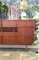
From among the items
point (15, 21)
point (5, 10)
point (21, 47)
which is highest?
point (5, 10)

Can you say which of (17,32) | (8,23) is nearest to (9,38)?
(17,32)

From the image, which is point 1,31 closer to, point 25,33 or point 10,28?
point 10,28

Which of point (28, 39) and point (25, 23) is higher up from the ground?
point (25, 23)

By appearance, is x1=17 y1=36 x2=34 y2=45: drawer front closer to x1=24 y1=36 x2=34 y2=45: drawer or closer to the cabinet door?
x1=24 y1=36 x2=34 y2=45: drawer

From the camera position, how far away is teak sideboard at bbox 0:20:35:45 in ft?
21.5

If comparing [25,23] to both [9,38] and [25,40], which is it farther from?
[9,38]

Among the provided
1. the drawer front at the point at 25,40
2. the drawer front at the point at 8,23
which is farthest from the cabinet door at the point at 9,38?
the drawer front at the point at 8,23

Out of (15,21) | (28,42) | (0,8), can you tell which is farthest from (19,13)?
(28,42)

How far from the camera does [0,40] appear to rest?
666 centimetres

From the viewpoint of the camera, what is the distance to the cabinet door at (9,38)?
6.57 metres

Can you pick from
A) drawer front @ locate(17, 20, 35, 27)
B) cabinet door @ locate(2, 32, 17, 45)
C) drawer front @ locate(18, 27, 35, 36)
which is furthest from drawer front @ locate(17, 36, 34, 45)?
drawer front @ locate(17, 20, 35, 27)

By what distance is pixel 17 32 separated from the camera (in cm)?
652

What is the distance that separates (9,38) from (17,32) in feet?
1.55

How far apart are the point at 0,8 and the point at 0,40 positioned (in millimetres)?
1517
